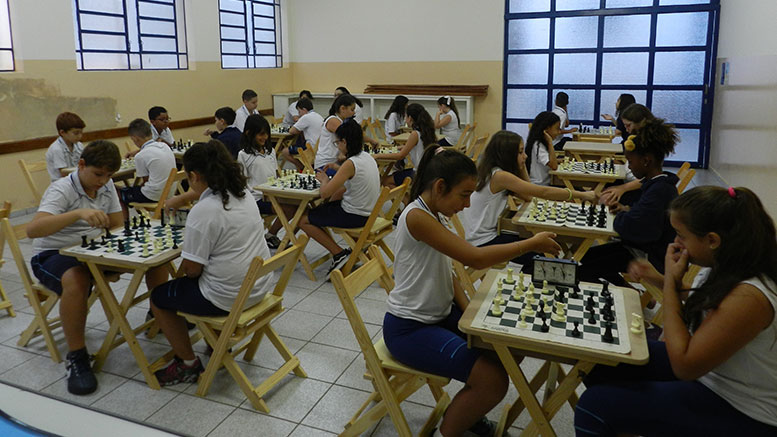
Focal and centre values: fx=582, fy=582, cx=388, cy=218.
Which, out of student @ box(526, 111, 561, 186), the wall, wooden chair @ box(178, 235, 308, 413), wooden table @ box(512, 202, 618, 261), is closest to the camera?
wooden chair @ box(178, 235, 308, 413)

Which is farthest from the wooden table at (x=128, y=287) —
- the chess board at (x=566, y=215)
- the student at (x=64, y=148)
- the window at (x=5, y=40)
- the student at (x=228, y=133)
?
the window at (x=5, y=40)

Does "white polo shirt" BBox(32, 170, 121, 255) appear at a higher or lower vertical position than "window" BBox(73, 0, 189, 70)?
lower

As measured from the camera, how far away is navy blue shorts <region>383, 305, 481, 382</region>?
2.16 meters

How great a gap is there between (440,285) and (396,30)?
9.75 metres

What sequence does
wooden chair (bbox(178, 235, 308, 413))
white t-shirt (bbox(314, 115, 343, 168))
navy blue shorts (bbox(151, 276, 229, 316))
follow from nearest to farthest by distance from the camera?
wooden chair (bbox(178, 235, 308, 413)) → navy blue shorts (bbox(151, 276, 229, 316)) → white t-shirt (bbox(314, 115, 343, 168))

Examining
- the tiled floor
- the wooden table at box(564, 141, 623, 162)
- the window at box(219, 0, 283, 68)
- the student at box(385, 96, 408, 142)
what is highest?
the window at box(219, 0, 283, 68)

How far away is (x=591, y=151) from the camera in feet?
22.1

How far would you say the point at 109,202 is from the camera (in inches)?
136

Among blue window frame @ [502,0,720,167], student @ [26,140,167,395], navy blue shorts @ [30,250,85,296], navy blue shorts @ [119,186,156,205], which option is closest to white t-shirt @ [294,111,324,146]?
navy blue shorts @ [119,186,156,205]

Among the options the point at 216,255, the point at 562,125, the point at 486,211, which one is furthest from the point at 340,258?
the point at 562,125

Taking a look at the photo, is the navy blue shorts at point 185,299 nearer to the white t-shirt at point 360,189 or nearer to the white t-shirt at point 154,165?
the white t-shirt at point 360,189

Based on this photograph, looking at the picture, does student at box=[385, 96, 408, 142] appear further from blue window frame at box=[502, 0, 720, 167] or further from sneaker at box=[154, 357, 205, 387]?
sneaker at box=[154, 357, 205, 387]

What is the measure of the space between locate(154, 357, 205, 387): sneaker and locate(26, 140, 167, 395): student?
13.0 inches

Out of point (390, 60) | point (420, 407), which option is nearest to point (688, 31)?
point (390, 60)
